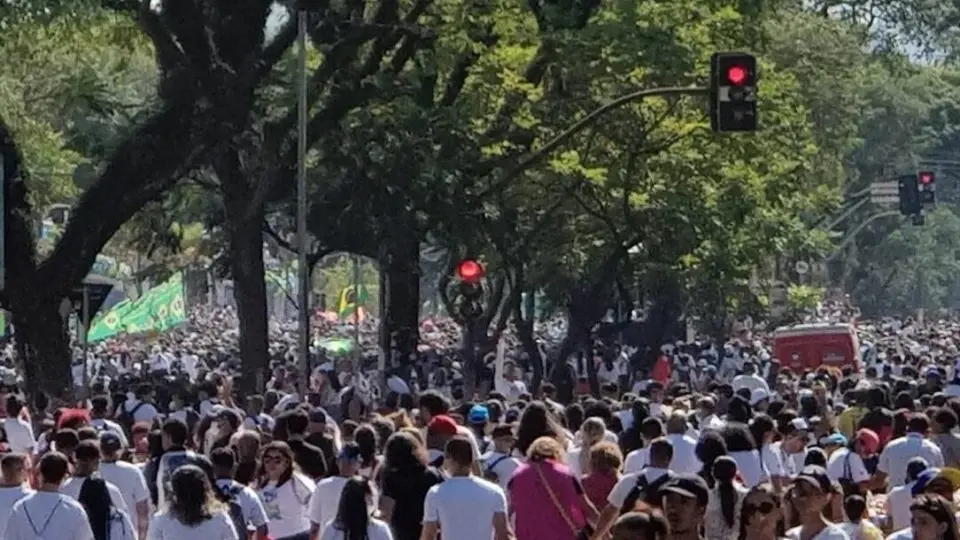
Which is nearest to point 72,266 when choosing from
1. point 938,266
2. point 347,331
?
point 347,331

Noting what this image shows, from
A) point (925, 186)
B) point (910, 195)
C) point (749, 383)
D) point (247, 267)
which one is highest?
point (925, 186)

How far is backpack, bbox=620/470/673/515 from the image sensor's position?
35.0 feet

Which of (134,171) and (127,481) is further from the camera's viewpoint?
(134,171)

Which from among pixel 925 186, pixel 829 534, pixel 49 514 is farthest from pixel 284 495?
pixel 925 186

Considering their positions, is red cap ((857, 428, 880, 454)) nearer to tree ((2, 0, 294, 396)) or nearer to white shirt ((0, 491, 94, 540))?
white shirt ((0, 491, 94, 540))

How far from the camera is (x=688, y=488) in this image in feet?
31.9

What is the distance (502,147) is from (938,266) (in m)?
86.8

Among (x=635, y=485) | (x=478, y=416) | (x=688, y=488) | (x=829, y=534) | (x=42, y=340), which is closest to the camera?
(x=688, y=488)

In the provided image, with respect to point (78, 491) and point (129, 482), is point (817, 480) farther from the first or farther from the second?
point (129, 482)

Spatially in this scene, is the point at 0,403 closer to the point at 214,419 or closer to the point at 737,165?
the point at 214,419

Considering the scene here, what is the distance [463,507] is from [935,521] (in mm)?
3212

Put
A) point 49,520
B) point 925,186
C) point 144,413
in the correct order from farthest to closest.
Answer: point 925,186, point 144,413, point 49,520

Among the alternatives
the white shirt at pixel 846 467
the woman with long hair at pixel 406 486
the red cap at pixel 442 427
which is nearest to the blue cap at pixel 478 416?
the white shirt at pixel 846 467

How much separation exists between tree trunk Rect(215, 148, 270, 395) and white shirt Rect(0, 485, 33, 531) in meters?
21.3
